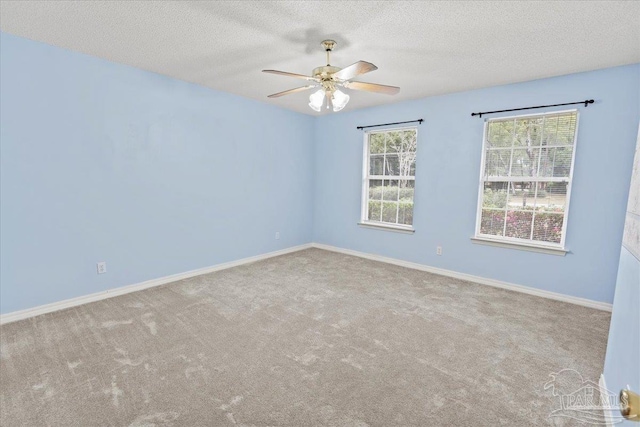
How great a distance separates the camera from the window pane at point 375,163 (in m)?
4.83

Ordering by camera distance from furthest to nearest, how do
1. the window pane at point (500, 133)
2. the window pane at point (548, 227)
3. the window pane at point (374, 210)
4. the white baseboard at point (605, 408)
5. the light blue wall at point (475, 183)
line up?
the window pane at point (374, 210), the window pane at point (500, 133), the window pane at point (548, 227), the light blue wall at point (475, 183), the white baseboard at point (605, 408)

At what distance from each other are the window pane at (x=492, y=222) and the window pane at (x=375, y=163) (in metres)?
1.68

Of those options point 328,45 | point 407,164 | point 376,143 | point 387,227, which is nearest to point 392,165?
point 407,164

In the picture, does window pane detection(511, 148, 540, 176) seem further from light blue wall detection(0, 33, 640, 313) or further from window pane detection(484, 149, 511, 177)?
light blue wall detection(0, 33, 640, 313)

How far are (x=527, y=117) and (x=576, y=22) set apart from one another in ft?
4.78

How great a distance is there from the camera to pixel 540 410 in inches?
67.4

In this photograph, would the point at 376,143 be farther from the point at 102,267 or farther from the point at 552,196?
the point at 102,267

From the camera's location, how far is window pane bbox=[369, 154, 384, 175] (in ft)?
15.9

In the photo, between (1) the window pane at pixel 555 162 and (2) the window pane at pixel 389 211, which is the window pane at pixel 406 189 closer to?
(2) the window pane at pixel 389 211

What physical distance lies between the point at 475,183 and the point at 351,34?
252cm

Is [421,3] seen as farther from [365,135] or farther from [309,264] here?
[309,264]

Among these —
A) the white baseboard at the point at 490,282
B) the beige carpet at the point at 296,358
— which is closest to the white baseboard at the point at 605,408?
the beige carpet at the point at 296,358

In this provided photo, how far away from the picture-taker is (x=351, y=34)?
240cm

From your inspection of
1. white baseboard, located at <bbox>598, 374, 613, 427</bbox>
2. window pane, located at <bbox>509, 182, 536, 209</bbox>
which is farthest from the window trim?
white baseboard, located at <bbox>598, 374, 613, 427</bbox>
